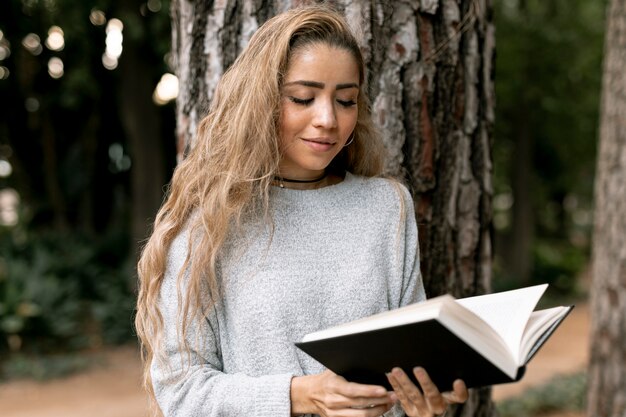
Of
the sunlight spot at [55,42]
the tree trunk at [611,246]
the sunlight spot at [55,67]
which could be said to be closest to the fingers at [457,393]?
the tree trunk at [611,246]

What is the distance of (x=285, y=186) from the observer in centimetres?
199

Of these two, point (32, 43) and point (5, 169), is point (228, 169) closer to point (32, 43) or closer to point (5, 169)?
point (32, 43)

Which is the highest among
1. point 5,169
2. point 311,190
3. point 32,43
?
point 32,43

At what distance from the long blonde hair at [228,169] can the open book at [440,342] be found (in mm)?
444

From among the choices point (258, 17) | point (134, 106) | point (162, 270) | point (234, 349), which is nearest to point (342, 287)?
point (234, 349)

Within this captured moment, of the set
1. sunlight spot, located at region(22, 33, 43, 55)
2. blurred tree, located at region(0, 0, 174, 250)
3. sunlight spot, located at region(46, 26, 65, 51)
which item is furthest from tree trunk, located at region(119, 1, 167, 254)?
sunlight spot, located at region(22, 33, 43, 55)

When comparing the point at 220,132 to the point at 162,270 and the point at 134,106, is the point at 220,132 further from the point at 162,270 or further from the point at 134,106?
the point at 134,106

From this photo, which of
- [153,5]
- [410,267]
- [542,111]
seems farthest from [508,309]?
[542,111]

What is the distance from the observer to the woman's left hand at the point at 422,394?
152 centimetres

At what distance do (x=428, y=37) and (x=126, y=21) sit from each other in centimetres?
656

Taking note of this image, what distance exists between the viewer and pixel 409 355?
4.81 feet

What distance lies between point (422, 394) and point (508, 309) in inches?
11.0

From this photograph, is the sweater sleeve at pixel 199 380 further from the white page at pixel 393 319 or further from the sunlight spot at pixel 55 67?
the sunlight spot at pixel 55 67

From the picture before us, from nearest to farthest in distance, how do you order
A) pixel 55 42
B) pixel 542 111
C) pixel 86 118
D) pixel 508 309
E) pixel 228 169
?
pixel 508 309 < pixel 228 169 < pixel 55 42 < pixel 542 111 < pixel 86 118
